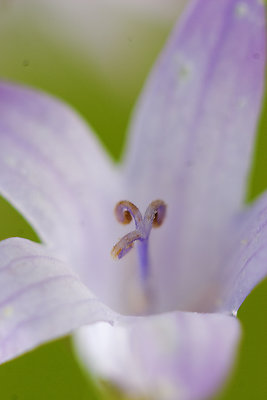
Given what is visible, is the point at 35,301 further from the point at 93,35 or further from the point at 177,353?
the point at 93,35

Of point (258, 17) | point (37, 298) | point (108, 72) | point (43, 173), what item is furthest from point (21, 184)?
point (108, 72)

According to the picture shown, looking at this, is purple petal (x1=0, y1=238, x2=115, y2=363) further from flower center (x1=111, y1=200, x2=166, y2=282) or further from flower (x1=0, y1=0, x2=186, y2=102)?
flower (x1=0, y1=0, x2=186, y2=102)

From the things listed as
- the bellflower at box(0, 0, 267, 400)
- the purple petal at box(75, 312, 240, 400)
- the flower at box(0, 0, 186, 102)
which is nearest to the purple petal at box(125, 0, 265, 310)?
the bellflower at box(0, 0, 267, 400)

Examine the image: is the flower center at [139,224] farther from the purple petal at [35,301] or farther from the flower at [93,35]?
the flower at [93,35]

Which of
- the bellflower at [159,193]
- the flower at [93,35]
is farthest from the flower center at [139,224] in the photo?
the flower at [93,35]

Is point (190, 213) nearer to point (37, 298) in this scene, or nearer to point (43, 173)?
point (43, 173)

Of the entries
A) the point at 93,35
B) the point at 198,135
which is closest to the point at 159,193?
the point at 198,135
